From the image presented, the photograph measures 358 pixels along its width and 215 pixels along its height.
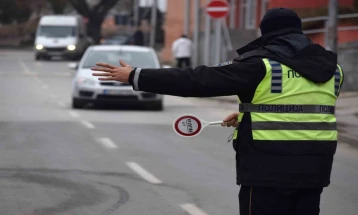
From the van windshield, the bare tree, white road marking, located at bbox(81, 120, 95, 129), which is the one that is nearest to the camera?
white road marking, located at bbox(81, 120, 95, 129)

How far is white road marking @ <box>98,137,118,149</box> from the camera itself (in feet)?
45.4

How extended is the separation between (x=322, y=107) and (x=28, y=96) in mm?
21467

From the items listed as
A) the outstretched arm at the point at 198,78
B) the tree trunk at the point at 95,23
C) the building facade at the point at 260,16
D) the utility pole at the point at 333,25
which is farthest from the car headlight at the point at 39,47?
the outstretched arm at the point at 198,78

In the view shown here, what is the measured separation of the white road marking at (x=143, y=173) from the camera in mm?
10438

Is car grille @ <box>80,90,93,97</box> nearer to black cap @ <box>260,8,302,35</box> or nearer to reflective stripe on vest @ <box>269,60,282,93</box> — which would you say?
black cap @ <box>260,8,302,35</box>

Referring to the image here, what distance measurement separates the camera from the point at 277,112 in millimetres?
4730

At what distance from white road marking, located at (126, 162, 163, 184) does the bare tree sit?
67.8 meters

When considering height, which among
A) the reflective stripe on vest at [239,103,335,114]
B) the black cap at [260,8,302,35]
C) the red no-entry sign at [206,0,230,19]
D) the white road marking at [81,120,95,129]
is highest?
the black cap at [260,8,302,35]

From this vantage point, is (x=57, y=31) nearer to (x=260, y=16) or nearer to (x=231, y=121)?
(x=260, y=16)

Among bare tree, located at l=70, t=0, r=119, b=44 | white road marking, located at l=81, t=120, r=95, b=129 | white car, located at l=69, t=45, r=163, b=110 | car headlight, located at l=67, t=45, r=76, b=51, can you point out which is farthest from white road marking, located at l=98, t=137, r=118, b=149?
bare tree, located at l=70, t=0, r=119, b=44

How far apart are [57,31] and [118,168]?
42.7 meters

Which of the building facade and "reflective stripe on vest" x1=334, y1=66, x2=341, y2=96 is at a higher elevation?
"reflective stripe on vest" x1=334, y1=66, x2=341, y2=96

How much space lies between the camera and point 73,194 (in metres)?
9.38

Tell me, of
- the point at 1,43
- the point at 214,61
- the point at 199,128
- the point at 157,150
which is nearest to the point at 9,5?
the point at 1,43
